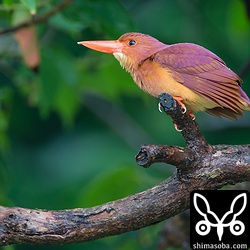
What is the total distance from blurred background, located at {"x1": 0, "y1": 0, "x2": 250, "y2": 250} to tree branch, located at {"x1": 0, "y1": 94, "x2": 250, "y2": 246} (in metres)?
0.83

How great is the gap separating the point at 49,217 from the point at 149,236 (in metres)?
1.80

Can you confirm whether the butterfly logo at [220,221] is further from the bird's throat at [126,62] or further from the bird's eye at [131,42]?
the bird's eye at [131,42]

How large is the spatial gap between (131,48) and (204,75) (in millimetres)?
377

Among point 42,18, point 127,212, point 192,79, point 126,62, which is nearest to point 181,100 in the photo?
point 192,79

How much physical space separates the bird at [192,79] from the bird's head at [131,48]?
2 centimetres

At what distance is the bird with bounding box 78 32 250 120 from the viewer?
3619mm

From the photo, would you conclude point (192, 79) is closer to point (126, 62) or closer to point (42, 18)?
point (126, 62)

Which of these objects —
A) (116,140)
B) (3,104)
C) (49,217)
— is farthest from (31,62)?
(116,140)

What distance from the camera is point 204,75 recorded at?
12.0 ft

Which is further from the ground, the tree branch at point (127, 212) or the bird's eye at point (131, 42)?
the bird's eye at point (131, 42)

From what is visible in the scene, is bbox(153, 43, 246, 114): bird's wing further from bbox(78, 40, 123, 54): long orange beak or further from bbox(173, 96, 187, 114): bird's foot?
bbox(78, 40, 123, 54): long orange beak

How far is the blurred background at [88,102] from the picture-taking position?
4.64 metres

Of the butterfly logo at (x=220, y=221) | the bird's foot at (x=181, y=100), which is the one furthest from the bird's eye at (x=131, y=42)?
the butterfly logo at (x=220, y=221)

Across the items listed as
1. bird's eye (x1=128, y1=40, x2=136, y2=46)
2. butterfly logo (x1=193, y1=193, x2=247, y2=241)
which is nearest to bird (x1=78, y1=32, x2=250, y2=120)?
bird's eye (x1=128, y1=40, x2=136, y2=46)
